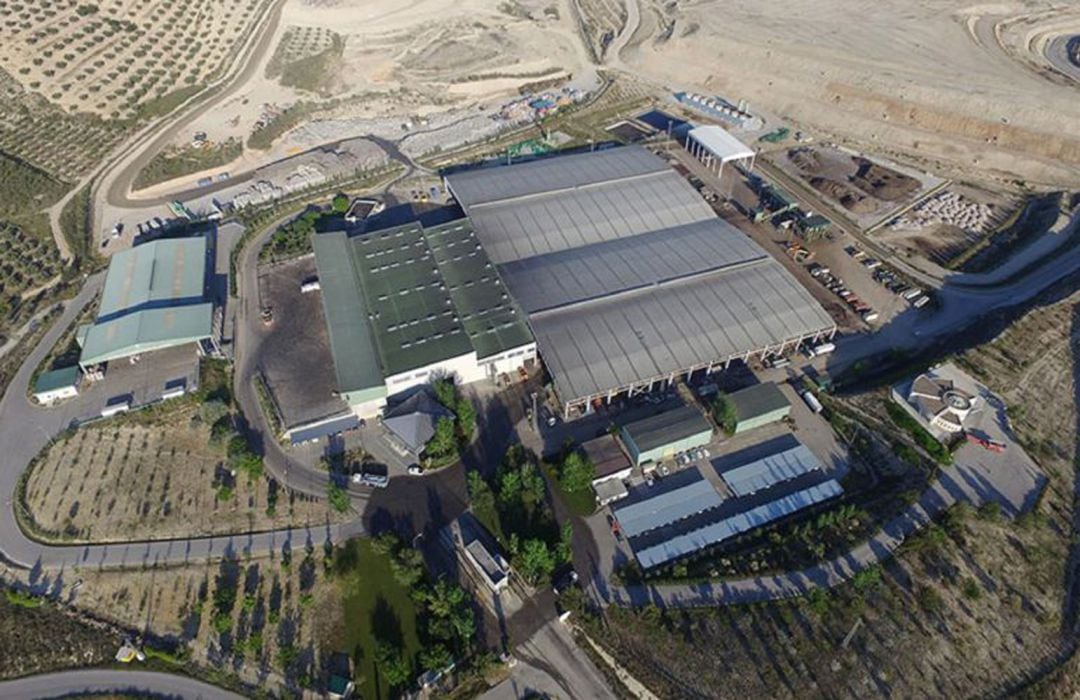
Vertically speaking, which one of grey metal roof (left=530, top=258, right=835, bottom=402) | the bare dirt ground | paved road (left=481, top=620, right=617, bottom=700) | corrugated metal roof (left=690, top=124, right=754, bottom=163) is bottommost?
paved road (left=481, top=620, right=617, bottom=700)

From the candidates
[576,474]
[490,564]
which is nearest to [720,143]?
[576,474]

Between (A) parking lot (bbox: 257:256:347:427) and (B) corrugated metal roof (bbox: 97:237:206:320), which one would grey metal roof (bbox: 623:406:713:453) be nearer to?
(A) parking lot (bbox: 257:256:347:427)

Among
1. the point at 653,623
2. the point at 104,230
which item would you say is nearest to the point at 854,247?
the point at 653,623

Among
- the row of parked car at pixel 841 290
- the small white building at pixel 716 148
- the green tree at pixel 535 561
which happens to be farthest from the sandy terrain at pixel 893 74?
the green tree at pixel 535 561

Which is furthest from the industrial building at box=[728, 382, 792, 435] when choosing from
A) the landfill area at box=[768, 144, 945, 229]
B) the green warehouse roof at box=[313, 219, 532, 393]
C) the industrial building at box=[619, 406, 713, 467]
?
the landfill area at box=[768, 144, 945, 229]

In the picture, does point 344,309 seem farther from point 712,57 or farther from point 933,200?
point 712,57

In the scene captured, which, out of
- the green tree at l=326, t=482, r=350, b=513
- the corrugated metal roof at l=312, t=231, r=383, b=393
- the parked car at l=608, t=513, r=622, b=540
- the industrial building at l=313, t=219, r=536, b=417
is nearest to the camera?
the parked car at l=608, t=513, r=622, b=540
